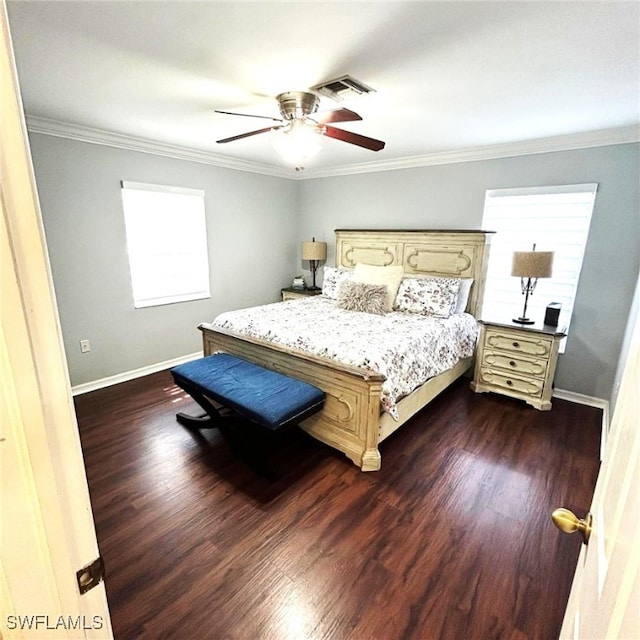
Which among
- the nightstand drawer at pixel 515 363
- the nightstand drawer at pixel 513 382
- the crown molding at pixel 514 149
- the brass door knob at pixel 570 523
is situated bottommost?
the nightstand drawer at pixel 513 382

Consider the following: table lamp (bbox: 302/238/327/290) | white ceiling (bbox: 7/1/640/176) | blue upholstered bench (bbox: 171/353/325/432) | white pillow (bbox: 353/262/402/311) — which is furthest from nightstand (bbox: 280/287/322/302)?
white ceiling (bbox: 7/1/640/176)

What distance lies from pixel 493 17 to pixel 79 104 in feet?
8.56

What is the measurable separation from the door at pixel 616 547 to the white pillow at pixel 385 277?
9.11 ft

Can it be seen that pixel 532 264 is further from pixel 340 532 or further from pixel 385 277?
pixel 340 532

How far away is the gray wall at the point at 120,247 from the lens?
298cm

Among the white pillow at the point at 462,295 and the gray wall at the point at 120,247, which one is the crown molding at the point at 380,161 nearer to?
the gray wall at the point at 120,247

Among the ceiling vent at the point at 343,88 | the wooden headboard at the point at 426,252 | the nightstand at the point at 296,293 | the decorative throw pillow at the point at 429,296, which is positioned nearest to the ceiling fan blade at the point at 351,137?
the ceiling vent at the point at 343,88

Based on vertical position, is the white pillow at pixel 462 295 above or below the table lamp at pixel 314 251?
below

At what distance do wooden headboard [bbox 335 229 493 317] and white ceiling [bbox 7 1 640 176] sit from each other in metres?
1.07

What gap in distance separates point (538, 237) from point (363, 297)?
5.78 ft

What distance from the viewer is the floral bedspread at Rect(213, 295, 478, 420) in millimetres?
2346

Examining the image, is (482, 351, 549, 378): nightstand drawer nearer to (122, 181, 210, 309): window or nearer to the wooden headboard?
the wooden headboard

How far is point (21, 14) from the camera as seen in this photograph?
1.38m

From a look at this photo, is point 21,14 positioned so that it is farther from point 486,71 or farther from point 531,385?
point 531,385
